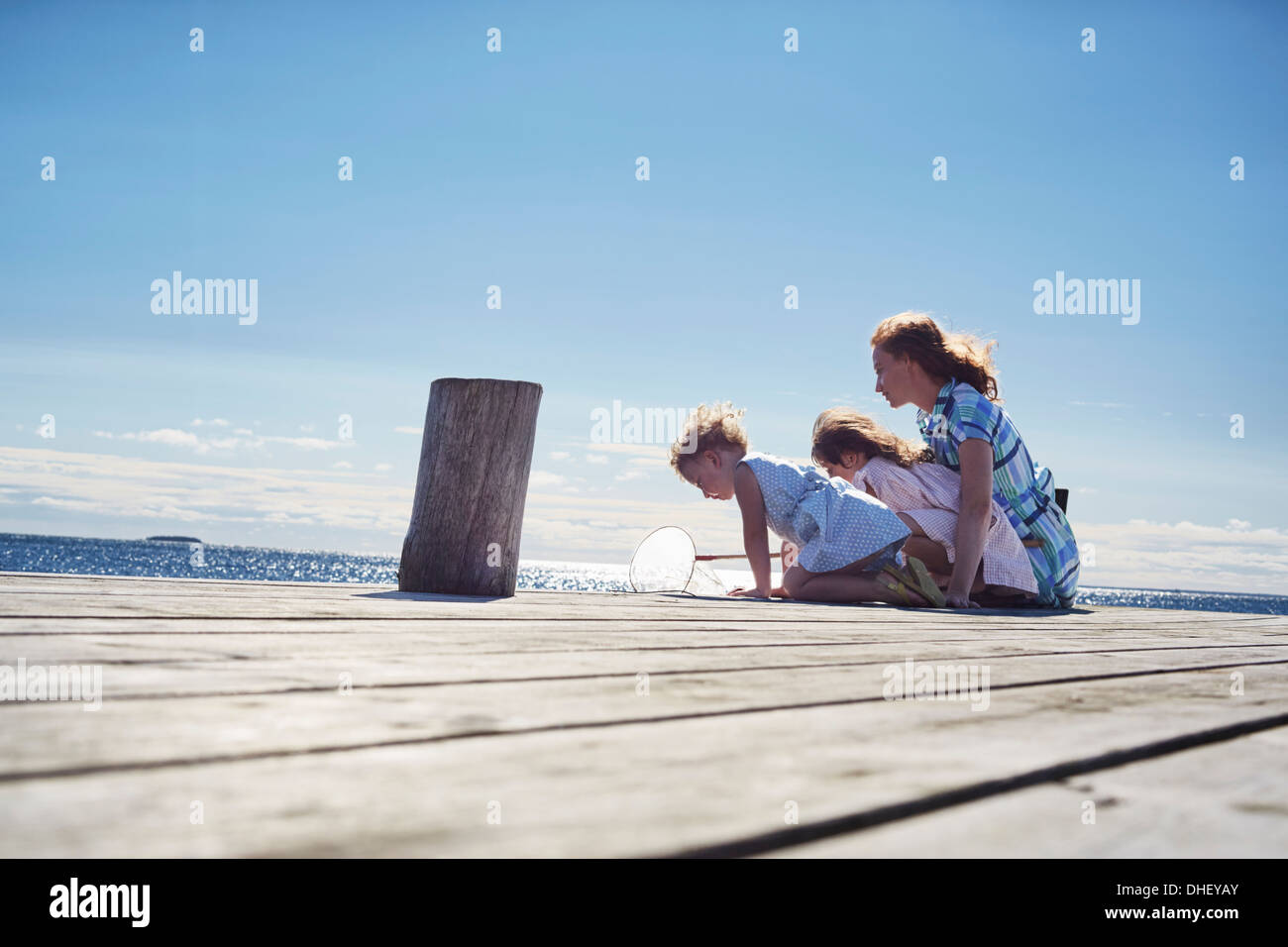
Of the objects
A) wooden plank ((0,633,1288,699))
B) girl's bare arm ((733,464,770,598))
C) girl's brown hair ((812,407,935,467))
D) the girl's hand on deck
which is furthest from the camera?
girl's brown hair ((812,407,935,467))

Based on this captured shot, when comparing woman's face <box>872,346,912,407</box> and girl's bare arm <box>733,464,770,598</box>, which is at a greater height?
woman's face <box>872,346,912,407</box>

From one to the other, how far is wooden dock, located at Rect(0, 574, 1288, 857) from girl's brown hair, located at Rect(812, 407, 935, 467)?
2948 millimetres

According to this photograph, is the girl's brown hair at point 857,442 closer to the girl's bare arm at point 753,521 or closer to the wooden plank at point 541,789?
the girl's bare arm at point 753,521

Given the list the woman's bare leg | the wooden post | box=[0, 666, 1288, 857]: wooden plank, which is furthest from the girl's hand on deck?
box=[0, 666, 1288, 857]: wooden plank

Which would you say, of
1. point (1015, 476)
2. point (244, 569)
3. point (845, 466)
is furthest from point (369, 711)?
point (244, 569)

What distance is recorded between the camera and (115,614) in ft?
5.76

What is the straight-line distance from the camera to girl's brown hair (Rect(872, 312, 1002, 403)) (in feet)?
14.2

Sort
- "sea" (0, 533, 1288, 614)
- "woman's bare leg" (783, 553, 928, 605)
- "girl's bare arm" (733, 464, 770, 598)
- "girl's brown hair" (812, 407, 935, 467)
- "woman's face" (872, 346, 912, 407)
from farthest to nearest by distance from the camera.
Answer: "sea" (0, 533, 1288, 614), "girl's brown hair" (812, 407, 935, 467), "woman's face" (872, 346, 912, 407), "girl's bare arm" (733, 464, 770, 598), "woman's bare leg" (783, 553, 928, 605)

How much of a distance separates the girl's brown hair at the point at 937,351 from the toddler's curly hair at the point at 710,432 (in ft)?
2.56

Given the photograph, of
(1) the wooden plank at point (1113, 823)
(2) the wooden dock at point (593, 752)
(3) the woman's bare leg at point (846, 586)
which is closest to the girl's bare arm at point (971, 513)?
(3) the woman's bare leg at point (846, 586)

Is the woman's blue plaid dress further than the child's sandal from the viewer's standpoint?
Yes

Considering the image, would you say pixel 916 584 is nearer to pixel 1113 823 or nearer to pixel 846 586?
pixel 846 586

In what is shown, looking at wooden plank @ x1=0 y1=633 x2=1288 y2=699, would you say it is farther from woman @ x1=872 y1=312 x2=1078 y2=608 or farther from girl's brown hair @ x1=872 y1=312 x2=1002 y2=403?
girl's brown hair @ x1=872 y1=312 x2=1002 y2=403
